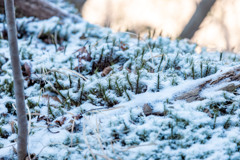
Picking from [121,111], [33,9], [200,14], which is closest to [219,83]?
[121,111]

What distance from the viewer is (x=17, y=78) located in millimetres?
1214

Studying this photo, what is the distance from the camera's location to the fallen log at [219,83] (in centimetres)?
177

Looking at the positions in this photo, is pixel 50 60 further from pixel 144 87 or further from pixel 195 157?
pixel 195 157

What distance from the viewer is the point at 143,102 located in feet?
5.89

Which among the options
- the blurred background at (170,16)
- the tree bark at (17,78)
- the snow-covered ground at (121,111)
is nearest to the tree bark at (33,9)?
the snow-covered ground at (121,111)

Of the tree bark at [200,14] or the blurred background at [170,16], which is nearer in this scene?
the tree bark at [200,14]

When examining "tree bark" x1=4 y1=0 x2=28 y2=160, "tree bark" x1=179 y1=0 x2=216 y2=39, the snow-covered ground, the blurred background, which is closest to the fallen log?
the snow-covered ground

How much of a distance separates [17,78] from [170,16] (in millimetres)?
6925

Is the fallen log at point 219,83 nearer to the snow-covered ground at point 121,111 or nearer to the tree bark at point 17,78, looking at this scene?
the snow-covered ground at point 121,111

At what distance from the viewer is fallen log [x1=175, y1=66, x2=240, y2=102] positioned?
1772mm

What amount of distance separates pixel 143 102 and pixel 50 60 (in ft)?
4.65

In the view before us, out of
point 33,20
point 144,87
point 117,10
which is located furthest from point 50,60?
point 117,10

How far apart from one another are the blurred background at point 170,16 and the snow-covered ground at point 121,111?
3849 millimetres

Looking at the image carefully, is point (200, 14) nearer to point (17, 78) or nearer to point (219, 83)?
point (219, 83)
